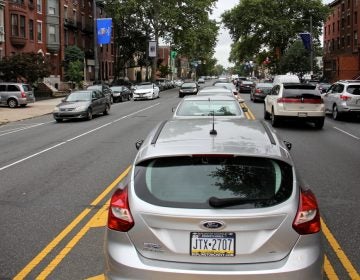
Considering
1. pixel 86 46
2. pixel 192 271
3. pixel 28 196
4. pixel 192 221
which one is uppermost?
pixel 86 46

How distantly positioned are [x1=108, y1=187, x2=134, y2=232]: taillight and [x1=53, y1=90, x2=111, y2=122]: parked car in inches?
849

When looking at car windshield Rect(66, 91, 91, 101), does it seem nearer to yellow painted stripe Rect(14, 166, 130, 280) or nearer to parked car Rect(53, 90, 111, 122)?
parked car Rect(53, 90, 111, 122)

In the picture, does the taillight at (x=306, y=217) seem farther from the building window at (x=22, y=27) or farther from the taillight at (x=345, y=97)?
the building window at (x=22, y=27)

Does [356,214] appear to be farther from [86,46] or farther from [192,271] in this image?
[86,46]

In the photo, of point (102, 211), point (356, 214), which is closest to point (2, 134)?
point (102, 211)

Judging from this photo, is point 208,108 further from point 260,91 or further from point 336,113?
point 260,91

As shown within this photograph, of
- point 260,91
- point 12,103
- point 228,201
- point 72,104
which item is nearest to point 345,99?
point 72,104

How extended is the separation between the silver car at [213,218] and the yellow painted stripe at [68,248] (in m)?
1.59

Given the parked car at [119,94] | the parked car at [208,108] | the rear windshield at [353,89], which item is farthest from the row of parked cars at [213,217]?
the parked car at [119,94]

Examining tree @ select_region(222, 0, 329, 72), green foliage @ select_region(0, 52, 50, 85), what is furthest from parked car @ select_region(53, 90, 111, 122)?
tree @ select_region(222, 0, 329, 72)

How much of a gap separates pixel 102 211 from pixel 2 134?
14.2m

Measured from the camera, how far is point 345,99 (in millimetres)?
23297

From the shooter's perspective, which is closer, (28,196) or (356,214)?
(356,214)

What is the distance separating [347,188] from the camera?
9.43m
